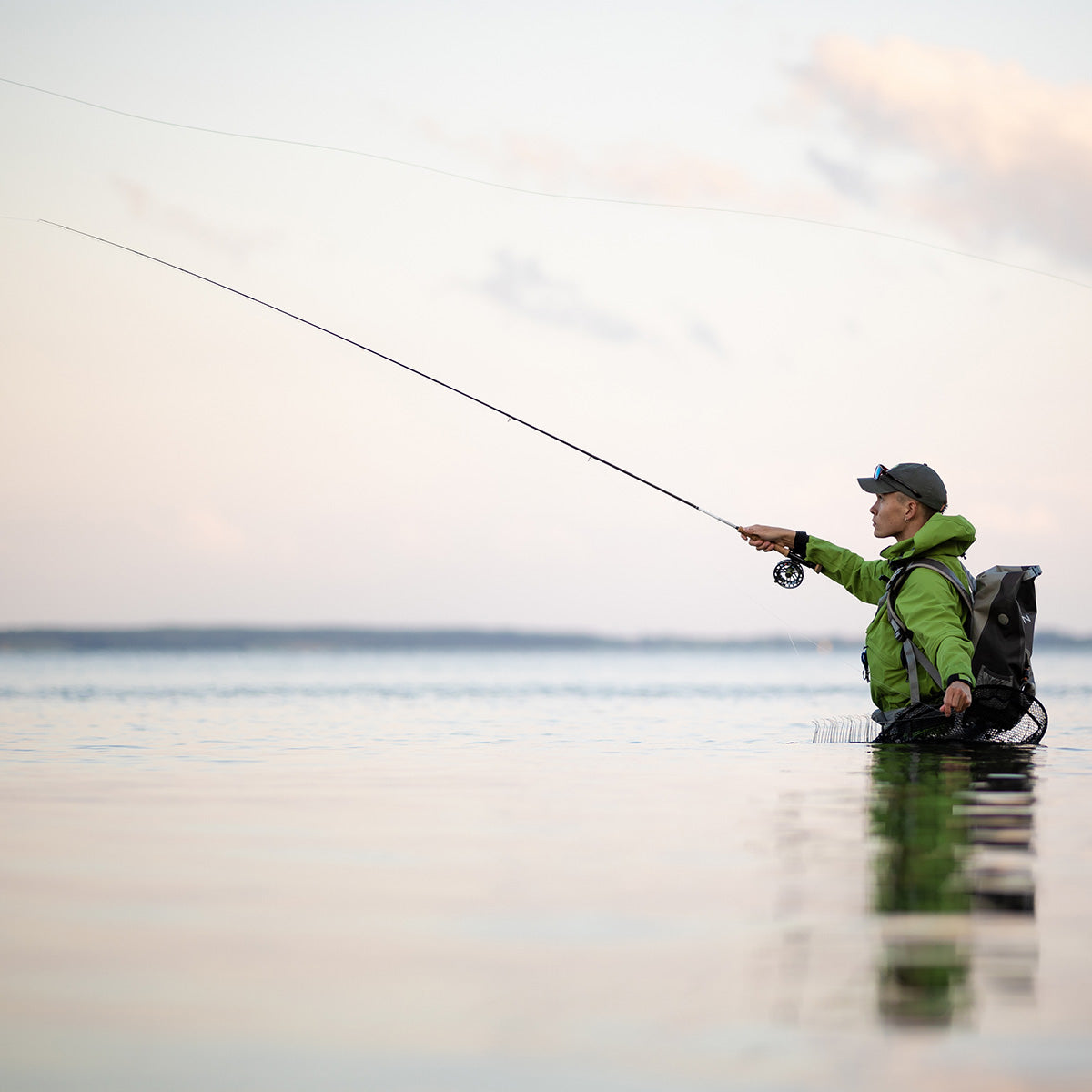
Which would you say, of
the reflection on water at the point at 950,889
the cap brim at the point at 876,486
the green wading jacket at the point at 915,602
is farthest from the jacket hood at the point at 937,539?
the reflection on water at the point at 950,889

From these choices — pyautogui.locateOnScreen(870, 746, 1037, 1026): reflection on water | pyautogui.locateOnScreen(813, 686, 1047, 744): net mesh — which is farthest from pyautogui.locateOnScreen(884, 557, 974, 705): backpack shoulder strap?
pyautogui.locateOnScreen(870, 746, 1037, 1026): reflection on water

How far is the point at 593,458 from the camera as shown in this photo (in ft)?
32.0

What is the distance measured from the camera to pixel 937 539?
318 inches

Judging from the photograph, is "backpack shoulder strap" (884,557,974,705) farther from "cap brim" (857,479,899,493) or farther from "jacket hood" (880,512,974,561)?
"cap brim" (857,479,899,493)

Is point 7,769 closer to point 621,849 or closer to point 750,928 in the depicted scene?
point 621,849

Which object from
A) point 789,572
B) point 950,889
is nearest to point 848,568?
point 789,572

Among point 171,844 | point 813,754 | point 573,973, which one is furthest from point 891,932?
point 813,754

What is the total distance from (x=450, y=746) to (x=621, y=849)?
553cm

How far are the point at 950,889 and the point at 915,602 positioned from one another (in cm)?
400

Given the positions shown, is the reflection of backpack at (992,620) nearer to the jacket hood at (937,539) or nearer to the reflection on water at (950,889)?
the jacket hood at (937,539)

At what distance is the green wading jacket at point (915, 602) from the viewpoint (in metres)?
7.65

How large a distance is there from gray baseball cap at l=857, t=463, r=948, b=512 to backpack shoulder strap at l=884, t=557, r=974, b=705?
14.0 inches

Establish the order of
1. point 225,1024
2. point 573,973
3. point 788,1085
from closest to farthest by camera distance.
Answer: point 788,1085 → point 225,1024 → point 573,973

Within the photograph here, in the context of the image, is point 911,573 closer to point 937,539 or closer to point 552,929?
point 937,539
